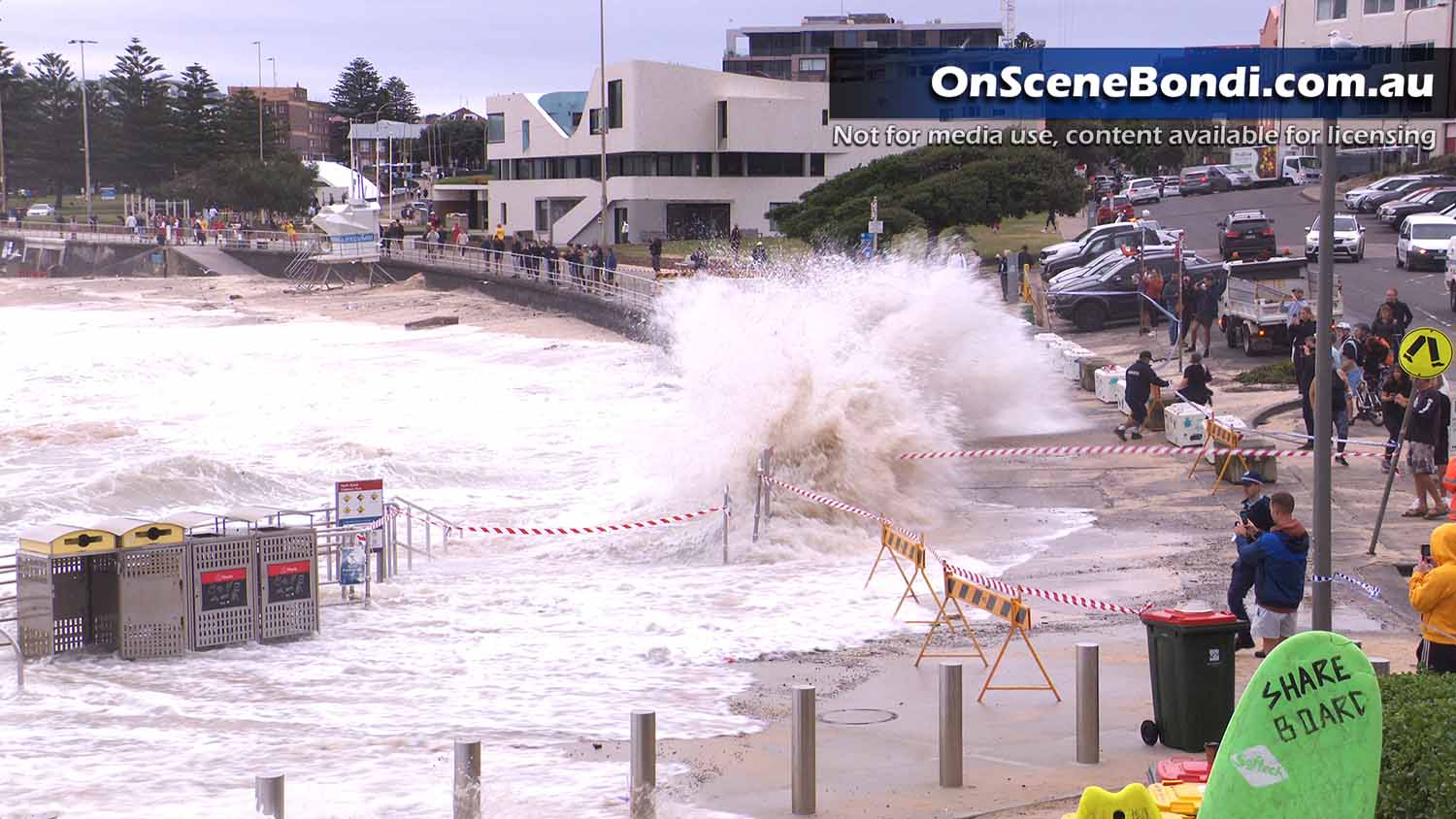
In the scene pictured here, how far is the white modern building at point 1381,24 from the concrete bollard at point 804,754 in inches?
2334

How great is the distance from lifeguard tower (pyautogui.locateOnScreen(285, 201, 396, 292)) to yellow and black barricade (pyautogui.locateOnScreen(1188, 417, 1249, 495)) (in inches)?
2047

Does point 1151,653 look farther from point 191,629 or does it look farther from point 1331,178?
point 191,629

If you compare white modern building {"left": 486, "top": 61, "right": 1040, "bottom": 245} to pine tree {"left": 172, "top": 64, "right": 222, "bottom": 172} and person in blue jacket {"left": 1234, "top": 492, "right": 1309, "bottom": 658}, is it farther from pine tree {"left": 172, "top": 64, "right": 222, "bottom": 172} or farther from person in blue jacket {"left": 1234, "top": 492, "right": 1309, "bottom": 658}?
person in blue jacket {"left": 1234, "top": 492, "right": 1309, "bottom": 658}

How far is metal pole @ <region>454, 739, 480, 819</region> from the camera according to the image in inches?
322

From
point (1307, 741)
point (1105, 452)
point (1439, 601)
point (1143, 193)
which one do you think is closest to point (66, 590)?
point (1439, 601)

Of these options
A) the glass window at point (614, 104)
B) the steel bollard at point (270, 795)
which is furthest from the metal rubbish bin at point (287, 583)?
the glass window at point (614, 104)

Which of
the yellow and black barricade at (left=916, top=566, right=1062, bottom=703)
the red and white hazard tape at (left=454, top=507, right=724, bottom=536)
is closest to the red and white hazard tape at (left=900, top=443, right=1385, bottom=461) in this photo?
the red and white hazard tape at (left=454, top=507, right=724, bottom=536)

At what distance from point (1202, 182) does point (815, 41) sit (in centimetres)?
10574

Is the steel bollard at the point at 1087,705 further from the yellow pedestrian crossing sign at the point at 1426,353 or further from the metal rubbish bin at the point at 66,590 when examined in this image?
the metal rubbish bin at the point at 66,590

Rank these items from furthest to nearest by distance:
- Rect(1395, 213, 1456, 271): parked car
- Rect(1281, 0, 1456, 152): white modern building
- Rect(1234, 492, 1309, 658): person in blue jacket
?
Rect(1281, 0, 1456, 152): white modern building
Rect(1395, 213, 1456, 271): parked car
Rect(1234, 492, 1309, 658): person in blue jacket

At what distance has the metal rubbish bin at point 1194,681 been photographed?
959 cm

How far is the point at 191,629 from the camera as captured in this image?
1342 centimetres

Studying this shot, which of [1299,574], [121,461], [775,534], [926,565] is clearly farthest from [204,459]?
[1299,574]

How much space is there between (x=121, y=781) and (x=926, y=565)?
910 cm
